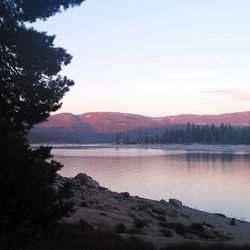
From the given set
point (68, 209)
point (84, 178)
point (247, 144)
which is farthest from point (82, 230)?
point (247, 144)

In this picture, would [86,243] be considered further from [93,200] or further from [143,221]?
[93,200]

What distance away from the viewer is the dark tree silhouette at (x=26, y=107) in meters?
12.0

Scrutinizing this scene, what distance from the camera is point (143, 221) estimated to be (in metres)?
24.2

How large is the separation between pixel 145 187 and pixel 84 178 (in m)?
19.8

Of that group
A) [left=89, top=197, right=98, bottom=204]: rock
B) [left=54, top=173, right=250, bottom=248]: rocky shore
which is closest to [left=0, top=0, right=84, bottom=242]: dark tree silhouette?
[left=54, top=173, right=250, bottom=248]: rocky shore

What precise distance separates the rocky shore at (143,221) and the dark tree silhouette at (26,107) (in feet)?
15.6

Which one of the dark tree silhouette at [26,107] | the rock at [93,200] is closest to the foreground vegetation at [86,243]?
the dark tree silhouette at [26,107]

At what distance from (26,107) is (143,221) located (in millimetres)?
12880

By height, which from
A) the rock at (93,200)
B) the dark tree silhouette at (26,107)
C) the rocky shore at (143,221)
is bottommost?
the rocky shore at (143,221)

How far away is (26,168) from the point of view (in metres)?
12.1

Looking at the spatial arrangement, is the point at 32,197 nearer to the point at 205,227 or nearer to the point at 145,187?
the point at 205,227

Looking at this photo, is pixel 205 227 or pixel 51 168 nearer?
pixel 51 168

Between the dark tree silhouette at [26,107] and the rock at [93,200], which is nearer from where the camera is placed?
the dark tree silhouette at [26,107]

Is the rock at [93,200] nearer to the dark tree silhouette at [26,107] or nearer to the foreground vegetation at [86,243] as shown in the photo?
the foreground vegetation at [86,243]
